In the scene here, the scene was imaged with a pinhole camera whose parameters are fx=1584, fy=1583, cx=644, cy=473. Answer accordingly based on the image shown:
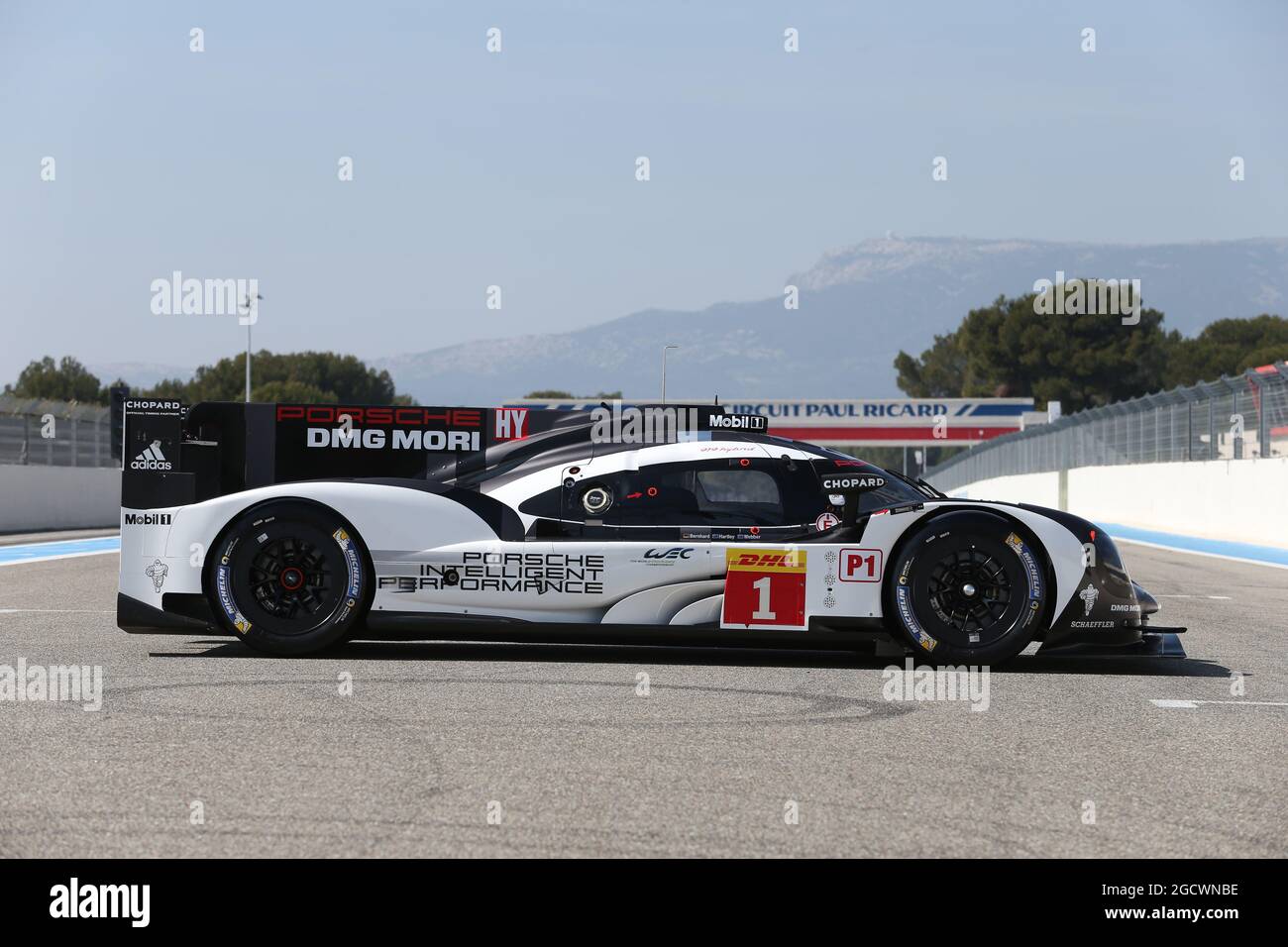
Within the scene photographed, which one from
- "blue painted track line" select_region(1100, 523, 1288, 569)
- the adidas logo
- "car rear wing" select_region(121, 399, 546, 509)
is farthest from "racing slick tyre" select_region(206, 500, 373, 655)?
"blue painted track line" select_region(1100, 523, 1288, 569)

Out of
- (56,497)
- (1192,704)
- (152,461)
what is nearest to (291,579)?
(152,461)

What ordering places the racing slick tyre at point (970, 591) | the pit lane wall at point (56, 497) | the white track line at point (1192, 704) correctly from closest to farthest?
the white track line at point (1192, 704) → the racing slick tyre at point (970, 591) → the pit lane wall at point (56, 497)

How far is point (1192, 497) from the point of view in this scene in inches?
1097

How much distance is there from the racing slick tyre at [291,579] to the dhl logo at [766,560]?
1.99 metres

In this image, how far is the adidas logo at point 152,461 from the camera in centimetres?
896

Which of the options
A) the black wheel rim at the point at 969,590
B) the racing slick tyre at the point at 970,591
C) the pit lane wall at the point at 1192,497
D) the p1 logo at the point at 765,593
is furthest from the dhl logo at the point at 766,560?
the pit lane wall at the point at 1192,497

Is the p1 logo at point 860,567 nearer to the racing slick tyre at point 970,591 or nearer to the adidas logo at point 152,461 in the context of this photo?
the racing slick tyre at point 970,591

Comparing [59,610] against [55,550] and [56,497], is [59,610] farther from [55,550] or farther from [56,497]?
[56,497]

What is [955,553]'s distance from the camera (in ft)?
27.1

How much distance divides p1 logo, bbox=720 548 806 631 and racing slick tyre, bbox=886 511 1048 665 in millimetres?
497

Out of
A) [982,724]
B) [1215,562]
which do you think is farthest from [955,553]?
[1215,562]

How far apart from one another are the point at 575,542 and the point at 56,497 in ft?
80.0

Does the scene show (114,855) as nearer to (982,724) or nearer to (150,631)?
(982,724)
